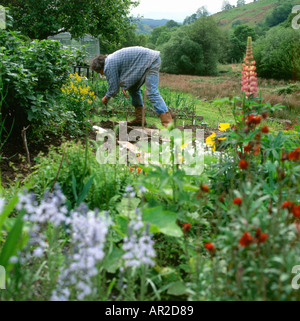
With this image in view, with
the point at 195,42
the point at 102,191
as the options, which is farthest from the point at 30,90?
the point at 195,42

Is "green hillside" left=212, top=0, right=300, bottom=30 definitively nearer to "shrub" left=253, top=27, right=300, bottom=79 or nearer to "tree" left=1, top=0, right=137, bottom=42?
"shrub" left=253, top=27, right=300, bottom=79

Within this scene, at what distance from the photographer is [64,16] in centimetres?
1378

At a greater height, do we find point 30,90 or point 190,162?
point 30,90

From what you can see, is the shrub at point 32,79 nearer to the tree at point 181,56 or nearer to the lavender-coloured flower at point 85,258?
the lavender-coloured flower at point 85,258

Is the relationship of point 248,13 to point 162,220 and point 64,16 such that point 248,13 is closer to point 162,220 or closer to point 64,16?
point 64,16

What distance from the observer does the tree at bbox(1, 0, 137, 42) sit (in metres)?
13.1

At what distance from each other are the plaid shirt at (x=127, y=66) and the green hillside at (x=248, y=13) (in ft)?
158

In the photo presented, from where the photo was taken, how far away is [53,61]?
3.95 m

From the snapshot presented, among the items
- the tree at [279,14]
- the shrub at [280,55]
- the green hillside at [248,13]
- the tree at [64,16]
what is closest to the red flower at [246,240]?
the tree at [64,16]

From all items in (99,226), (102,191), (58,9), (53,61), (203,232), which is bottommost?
(203,232)

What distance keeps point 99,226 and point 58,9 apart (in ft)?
46.5

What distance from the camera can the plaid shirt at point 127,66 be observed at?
524 centimetres

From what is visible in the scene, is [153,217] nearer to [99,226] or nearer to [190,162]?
[99,226]

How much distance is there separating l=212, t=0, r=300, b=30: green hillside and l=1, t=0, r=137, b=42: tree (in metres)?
39.4
